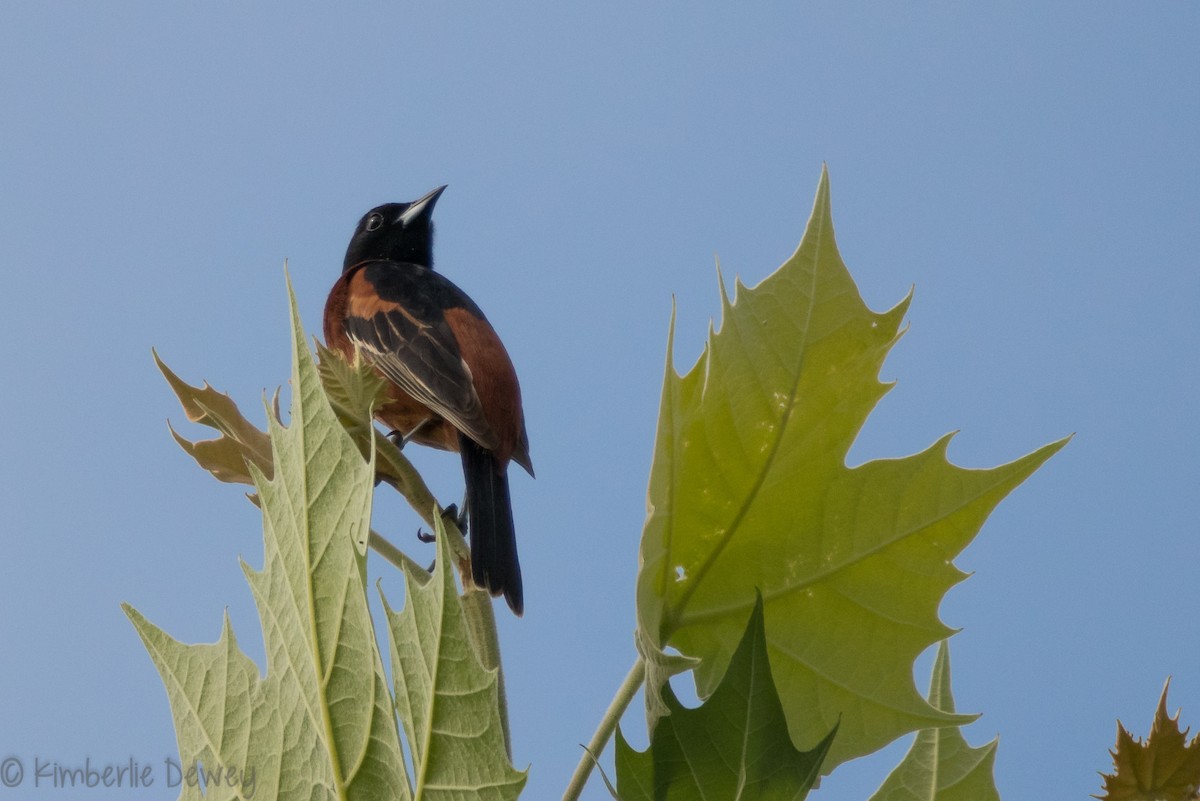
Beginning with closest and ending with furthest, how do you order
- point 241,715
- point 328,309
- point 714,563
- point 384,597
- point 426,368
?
point 384,597 → point 241,715 → point 714,563 → point 426,368 → point 328,309

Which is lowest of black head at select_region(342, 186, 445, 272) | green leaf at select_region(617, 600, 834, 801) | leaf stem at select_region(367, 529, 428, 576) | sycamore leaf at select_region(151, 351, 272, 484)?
green leaf at select_region(617, 600, 834, 801)

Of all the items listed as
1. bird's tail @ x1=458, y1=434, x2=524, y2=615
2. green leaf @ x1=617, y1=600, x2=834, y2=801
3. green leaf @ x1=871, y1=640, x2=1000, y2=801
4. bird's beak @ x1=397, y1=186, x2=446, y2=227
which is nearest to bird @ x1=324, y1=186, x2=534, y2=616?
bird's tail @ x1=458, y1=434, x2=524, y2=615

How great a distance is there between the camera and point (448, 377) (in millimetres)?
2846

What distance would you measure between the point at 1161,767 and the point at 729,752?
0.33m

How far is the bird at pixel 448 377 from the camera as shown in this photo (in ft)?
7.96

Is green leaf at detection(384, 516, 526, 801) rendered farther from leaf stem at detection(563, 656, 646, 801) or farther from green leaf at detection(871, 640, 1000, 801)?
green leaf at detection(871, 640, 1000, 801)

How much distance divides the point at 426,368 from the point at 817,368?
1999 millimetres

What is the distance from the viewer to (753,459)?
1020 millimetres

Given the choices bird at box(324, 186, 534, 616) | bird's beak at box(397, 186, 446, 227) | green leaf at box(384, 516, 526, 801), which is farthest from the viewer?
bird's beak at box(397, 186, 446, 227)

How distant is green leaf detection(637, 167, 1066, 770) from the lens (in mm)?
985

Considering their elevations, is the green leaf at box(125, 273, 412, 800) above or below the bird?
below

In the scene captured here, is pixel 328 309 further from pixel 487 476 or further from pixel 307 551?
pixel 307 551

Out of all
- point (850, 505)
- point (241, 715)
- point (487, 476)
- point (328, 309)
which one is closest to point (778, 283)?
point (850, 505)

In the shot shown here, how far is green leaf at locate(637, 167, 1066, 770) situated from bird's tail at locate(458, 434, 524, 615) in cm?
57
